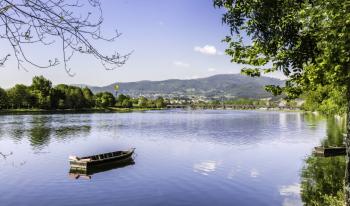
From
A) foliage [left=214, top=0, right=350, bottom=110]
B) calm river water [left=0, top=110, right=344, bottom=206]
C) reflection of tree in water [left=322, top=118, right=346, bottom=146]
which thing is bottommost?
calm river water [left=0, top=110, right=344, bottom=206]

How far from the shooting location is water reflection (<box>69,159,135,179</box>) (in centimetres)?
4512

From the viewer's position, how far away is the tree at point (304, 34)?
41.1ft

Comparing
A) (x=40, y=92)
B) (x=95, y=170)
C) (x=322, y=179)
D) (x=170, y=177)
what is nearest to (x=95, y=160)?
(x=95, y=170)

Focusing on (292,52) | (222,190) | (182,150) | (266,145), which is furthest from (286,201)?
(266,145)

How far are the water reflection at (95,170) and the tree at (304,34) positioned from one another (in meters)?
33.4

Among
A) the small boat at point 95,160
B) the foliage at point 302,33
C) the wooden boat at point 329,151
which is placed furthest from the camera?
the wooden boat at point 329,151

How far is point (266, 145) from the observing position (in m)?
76.5

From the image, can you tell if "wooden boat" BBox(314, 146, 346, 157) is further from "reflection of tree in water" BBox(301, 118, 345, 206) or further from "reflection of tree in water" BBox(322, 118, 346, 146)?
"reflection of tree in water" BBox(322, 118, 346, 146)

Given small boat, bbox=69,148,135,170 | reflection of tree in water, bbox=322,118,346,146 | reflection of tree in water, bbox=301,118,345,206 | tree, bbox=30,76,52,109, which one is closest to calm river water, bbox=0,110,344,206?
reflection of tree in water, bbox=301,118,345,206

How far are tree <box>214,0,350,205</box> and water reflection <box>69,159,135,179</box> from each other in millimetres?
33402

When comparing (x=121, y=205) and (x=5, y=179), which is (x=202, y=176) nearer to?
(x=121, y=205)

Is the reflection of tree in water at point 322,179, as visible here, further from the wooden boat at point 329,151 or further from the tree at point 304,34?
the tree at point 304,34

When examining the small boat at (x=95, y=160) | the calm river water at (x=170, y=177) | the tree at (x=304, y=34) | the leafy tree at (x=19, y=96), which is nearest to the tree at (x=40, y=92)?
the leafy tree at (x=19, y=96)

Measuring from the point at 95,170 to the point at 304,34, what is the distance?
127 feet
